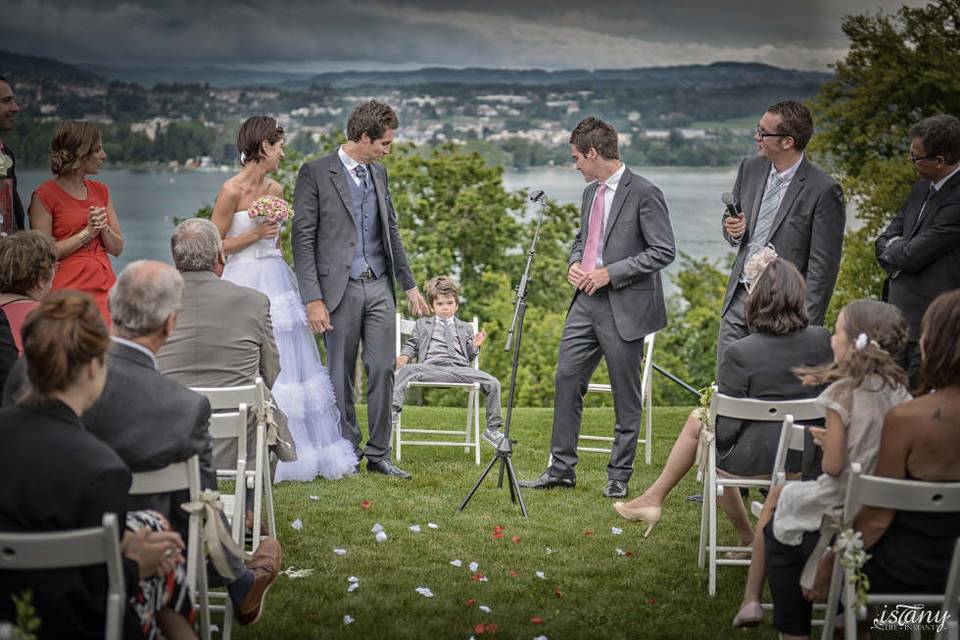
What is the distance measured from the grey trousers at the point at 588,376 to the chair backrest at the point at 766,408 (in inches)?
70.8

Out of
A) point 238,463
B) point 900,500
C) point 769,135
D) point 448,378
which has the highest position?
point 769,135

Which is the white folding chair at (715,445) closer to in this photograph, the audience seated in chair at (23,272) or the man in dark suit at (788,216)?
the man in dark suit at (788,216)

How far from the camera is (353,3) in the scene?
1758cm

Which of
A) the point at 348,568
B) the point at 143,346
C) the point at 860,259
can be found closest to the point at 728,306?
the point at 348,568

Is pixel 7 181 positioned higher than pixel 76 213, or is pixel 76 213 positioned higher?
pixel 7 181

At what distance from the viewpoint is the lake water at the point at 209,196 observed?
619 inches

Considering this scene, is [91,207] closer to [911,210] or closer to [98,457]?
[98,457]

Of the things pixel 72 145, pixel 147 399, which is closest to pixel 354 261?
pixel 72 145

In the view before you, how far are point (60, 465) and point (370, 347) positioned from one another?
3.97m

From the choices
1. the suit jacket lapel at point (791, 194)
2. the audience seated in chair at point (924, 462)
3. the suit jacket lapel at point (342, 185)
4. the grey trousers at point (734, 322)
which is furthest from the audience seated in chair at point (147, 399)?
the suit jacket lapel at point (791, 194)

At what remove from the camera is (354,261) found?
258 inches

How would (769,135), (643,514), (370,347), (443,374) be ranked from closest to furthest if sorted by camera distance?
1. (643,514)
2. (769,135)
3. (370,347)
4. (443,374)

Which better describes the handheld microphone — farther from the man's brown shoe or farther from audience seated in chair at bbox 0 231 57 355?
audience seated in chair at bbox 0 231 57 355

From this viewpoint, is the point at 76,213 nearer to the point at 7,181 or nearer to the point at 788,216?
the point at 7,181
